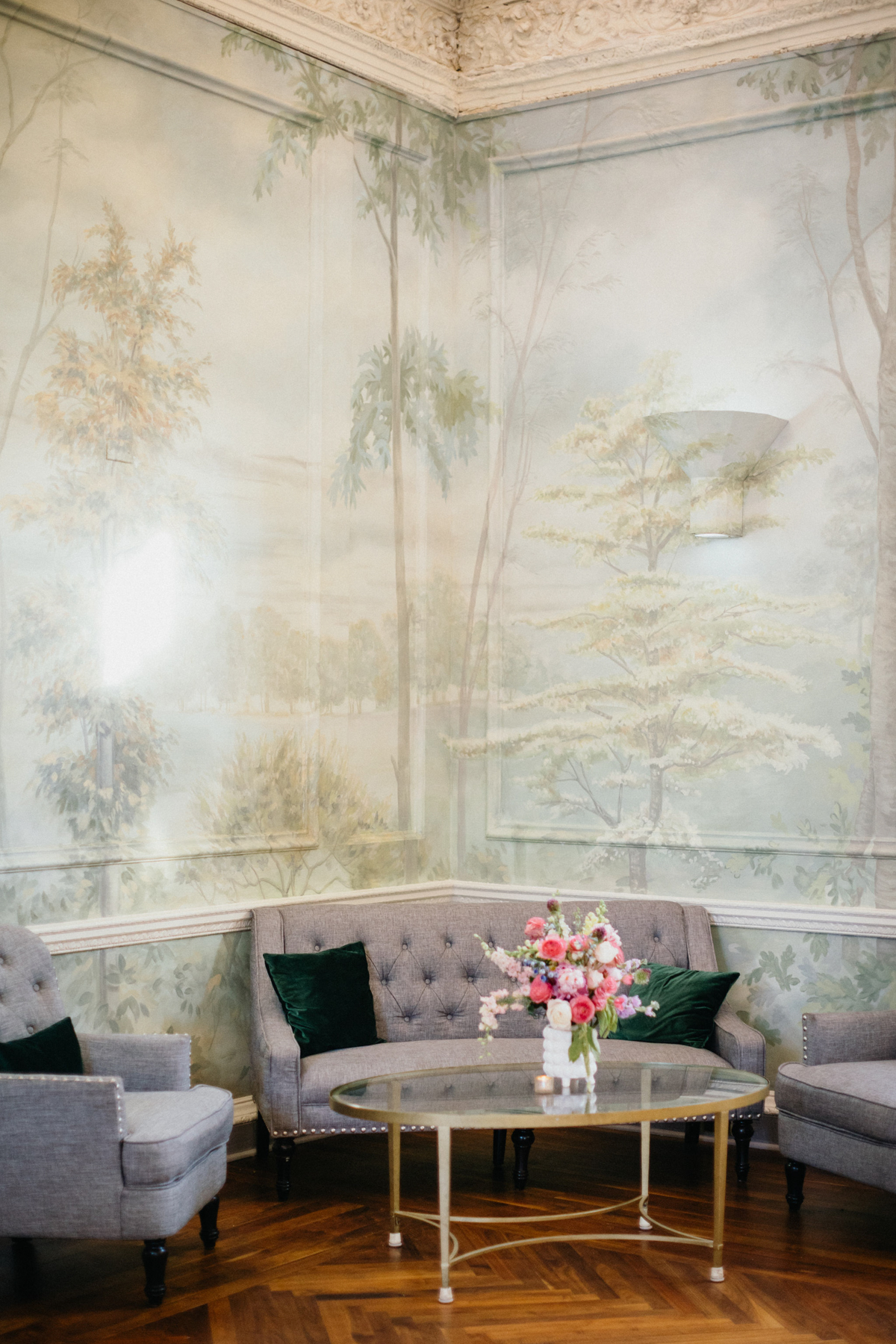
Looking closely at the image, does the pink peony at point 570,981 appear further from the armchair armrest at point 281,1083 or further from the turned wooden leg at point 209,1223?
the turned wooden leg at point 209,1223

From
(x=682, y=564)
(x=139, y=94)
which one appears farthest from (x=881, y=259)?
(x=139, y=94)

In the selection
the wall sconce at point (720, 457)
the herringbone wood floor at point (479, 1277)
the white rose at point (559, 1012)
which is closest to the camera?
the herringbone wood floor at point (479, 1277)

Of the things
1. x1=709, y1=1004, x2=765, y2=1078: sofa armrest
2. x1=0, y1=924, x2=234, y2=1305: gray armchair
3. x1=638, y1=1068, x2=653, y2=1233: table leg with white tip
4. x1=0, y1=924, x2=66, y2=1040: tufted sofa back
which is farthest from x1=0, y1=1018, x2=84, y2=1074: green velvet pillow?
x1=709, y1=1004, x2=765, y2=1078: sofa armrest

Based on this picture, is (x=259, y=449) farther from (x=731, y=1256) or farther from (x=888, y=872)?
(x=731, y=1256)

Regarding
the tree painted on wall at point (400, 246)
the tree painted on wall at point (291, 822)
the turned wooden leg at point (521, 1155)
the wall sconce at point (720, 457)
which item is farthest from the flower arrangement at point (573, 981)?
the wall sconce at point (720, 457)

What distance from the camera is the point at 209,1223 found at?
4.05 m

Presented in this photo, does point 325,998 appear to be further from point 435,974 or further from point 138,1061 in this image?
point 138,1061

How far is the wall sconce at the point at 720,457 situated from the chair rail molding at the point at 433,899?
5.24 ft

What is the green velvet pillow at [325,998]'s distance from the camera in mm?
4785

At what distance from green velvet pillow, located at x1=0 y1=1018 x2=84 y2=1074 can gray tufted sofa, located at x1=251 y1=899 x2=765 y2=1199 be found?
78 cm

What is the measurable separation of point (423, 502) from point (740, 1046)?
2768 millimetres

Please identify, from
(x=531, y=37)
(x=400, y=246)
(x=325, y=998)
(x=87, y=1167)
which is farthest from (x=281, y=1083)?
(x=531, y=37)

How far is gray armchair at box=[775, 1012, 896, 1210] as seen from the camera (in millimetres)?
4098

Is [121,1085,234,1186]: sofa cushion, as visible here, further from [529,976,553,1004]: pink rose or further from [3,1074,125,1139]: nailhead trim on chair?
[529,976,553,1004]: pink rose
